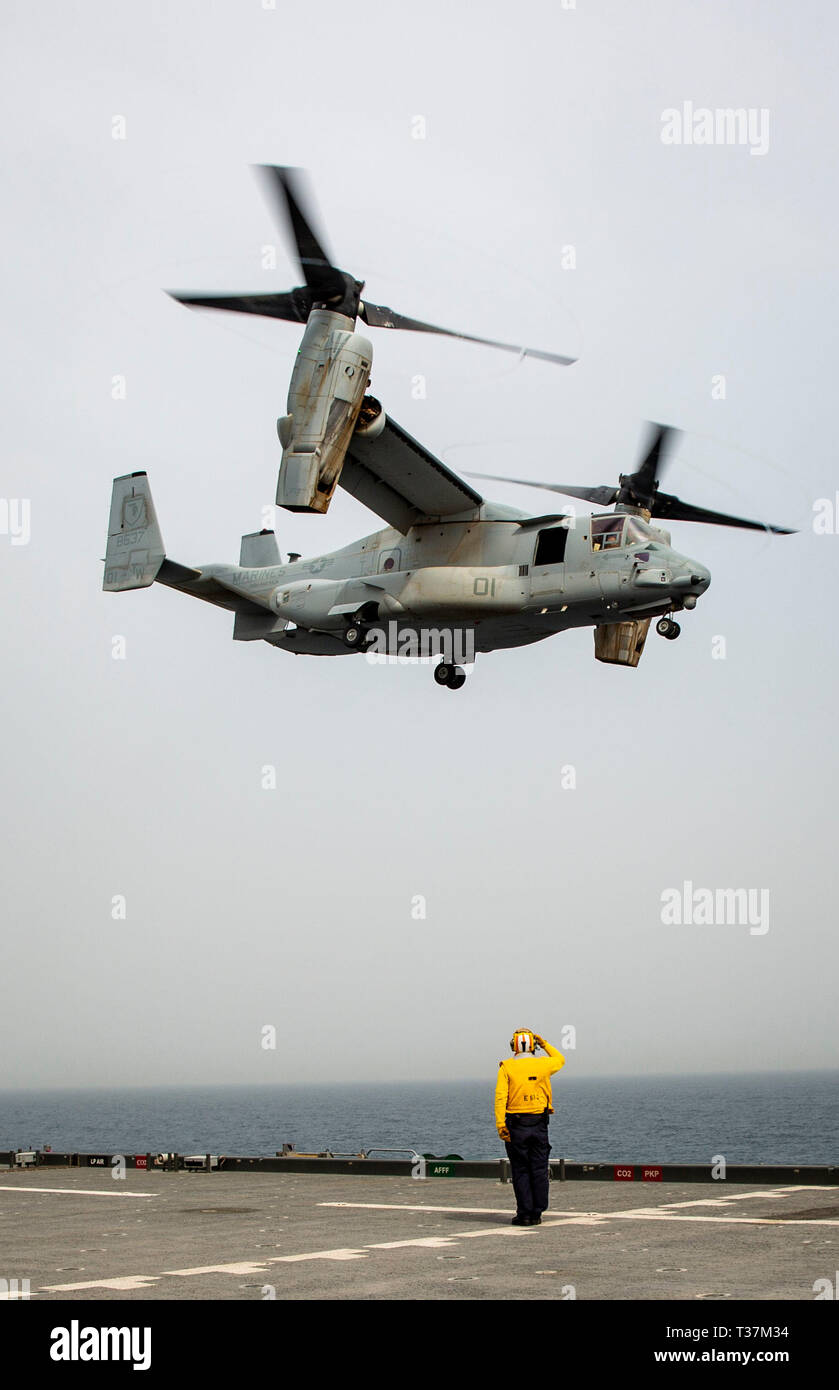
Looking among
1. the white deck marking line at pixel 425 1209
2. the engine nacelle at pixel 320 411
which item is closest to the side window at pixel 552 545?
the engine nacelle at pixel 320 411

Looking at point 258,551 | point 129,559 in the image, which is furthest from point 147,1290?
point 258,551

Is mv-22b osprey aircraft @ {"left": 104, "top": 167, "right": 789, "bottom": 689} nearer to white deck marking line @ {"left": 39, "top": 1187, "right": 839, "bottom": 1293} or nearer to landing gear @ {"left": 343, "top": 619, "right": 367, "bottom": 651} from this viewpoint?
landing gear @ {"left": 343, "top": 619, "right": 367, "bottom": 651}

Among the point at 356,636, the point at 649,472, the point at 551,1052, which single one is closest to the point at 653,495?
the point at 649,472

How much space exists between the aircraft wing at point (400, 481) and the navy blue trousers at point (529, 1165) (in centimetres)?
1966

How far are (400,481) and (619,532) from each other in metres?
5.90

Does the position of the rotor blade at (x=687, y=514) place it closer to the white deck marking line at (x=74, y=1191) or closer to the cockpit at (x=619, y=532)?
the cockpit at (x=619, y=532)

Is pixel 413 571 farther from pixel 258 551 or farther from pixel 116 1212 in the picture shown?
pixel 116 1212

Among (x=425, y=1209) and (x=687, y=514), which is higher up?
(x=687, y=514)

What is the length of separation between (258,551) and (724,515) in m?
13.4

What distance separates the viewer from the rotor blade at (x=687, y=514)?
121 ft

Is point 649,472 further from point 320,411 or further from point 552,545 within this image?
point 320,411

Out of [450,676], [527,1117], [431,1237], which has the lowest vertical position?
[431,1237]

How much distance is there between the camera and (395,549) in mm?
36031

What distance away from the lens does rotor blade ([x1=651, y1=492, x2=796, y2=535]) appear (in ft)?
121
